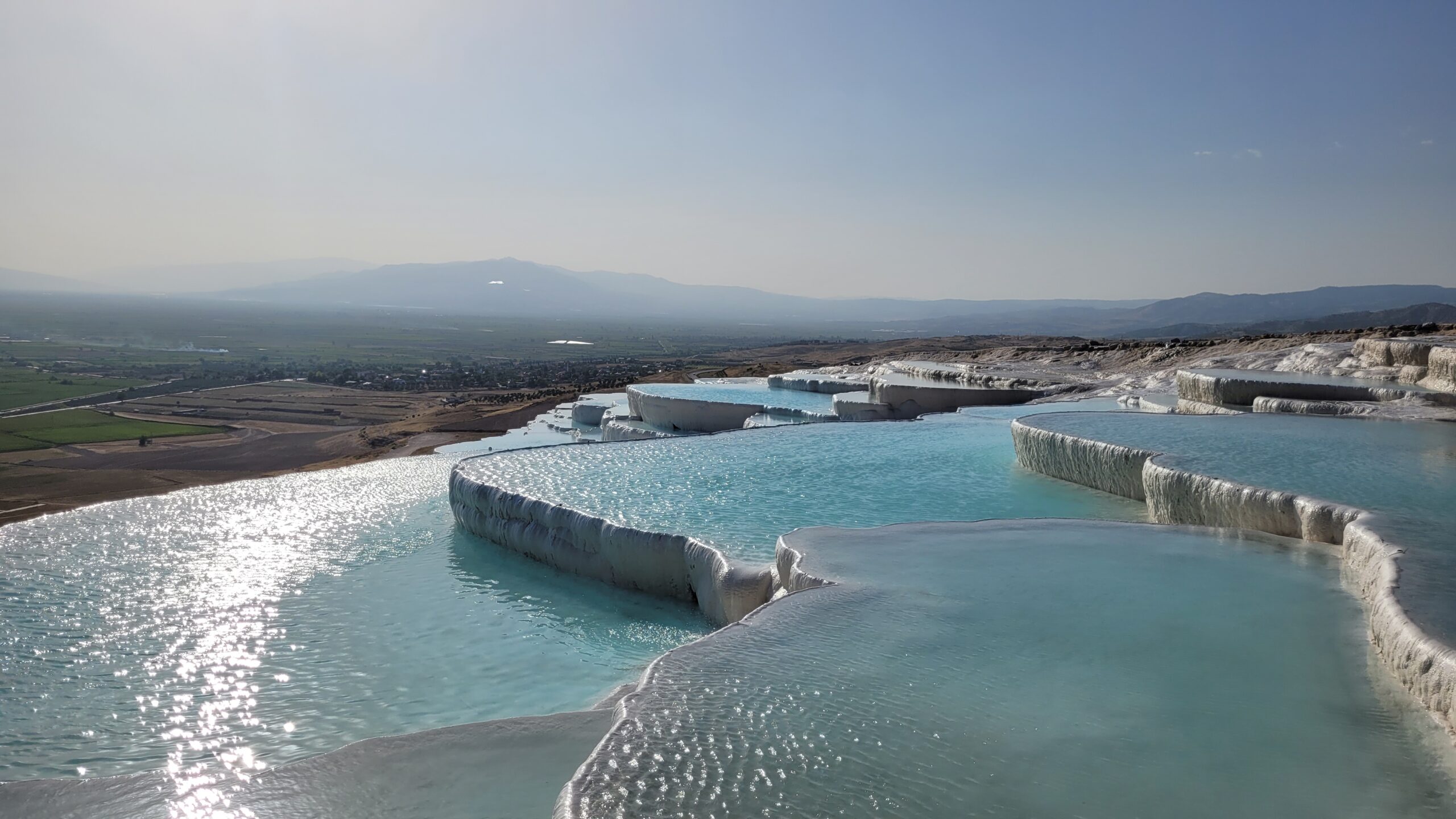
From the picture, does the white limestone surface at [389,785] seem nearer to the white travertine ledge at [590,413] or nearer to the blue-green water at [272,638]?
the blue-green water at [272,638]

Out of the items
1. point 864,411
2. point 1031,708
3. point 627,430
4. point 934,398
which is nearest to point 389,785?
point 1031,708

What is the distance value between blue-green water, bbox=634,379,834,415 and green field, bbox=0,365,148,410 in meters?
22.2

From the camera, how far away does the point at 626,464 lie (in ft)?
26.4

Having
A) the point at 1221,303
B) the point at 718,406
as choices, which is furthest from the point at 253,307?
the point at 718,406

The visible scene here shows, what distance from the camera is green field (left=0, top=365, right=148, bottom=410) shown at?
28.1 m

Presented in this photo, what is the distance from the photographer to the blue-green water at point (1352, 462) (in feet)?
12.2

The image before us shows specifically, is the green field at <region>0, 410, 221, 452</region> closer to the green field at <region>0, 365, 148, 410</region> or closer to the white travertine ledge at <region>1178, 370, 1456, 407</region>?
the green field at <region>0, 365, 148, 410</region>

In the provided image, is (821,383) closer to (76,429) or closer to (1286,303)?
(76,429)

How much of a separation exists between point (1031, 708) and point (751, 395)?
13.0 meters

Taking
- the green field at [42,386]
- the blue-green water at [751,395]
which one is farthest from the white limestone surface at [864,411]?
the green field at [42,386]

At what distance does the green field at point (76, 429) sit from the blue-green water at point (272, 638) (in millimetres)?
15673

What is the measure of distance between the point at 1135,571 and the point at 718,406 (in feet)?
29.1

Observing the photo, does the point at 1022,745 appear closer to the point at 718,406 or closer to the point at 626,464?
the point at 626,464

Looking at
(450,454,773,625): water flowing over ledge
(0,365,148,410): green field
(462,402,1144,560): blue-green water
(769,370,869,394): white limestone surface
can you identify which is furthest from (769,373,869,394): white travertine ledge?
(0,365,148,410): green field
